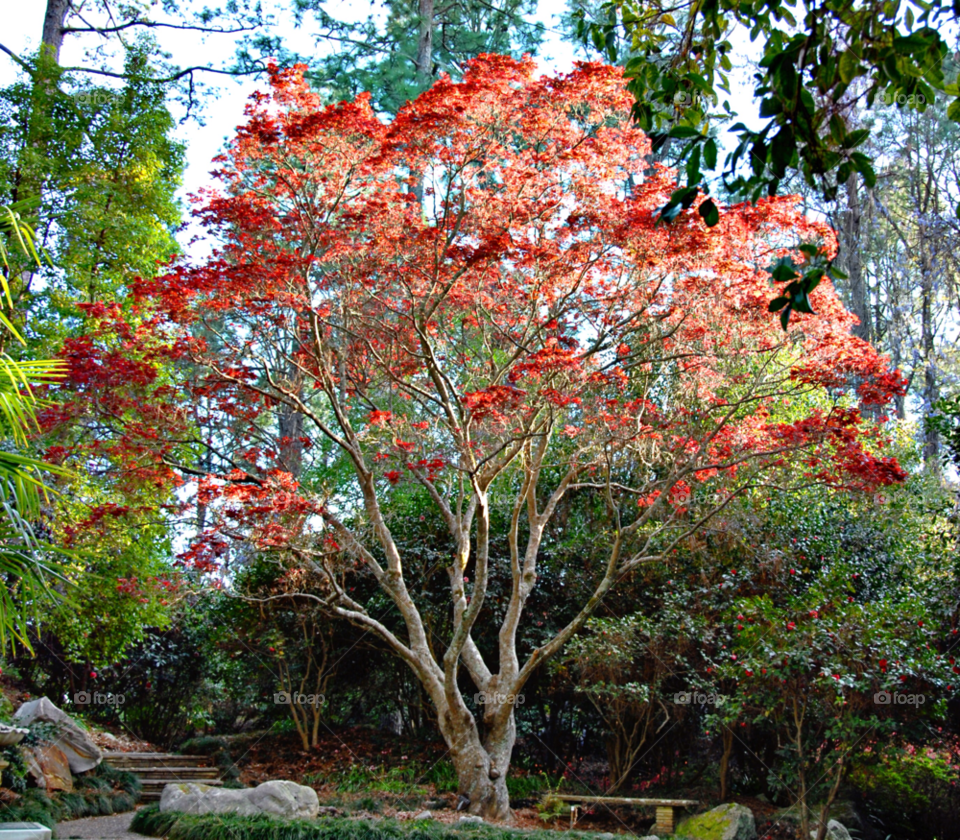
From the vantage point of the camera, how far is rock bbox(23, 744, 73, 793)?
5.62 metres

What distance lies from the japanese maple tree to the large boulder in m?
1.17

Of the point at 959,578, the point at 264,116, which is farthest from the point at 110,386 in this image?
the point at 959,578

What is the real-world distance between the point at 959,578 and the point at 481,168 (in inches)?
177

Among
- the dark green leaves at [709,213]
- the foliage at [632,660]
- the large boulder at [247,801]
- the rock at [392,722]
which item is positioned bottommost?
the rock at [392,722]

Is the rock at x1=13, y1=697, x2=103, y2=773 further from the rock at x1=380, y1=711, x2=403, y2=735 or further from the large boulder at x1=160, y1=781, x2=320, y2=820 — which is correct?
the rock at x1=380, y1=711, x2=403, y2=735

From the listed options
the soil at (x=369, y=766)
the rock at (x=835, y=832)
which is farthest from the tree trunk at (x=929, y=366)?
the soil at (x=369, y=766)

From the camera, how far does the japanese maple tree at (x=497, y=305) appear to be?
544 cm

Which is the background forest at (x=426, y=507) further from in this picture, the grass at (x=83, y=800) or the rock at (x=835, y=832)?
the grass at (x=83, y=800)

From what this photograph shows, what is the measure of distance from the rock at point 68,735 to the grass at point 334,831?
190cm

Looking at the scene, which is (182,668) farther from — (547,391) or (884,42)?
(884,42)

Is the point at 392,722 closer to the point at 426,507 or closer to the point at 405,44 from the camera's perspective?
the point at 426,507

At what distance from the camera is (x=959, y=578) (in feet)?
17.9

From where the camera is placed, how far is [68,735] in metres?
6.23

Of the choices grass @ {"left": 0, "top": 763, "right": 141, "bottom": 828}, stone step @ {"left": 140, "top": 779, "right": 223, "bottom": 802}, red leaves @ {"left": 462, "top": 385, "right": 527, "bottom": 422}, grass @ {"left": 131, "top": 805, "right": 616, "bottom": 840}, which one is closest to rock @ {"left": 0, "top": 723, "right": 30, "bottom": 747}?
grass @ {"left": 0, "top": 763, "right": 141, "bottom": 828}
